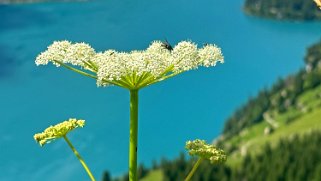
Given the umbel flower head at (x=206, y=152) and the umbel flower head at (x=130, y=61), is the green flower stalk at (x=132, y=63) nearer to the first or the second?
the umbel flower head at (x=130, y=61)

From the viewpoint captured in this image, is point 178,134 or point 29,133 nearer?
point 29,133

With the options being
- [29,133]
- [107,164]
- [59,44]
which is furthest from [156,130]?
[59,44]

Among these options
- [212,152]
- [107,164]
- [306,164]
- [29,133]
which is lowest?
[212,152]

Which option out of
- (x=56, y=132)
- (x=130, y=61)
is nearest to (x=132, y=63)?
(x=130, y=61)

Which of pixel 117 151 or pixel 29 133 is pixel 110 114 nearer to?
pixel 117 151

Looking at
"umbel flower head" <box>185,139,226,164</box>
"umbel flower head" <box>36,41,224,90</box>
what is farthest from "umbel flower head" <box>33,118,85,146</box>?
"umbel flower head" <box>185,139,226,164</box>

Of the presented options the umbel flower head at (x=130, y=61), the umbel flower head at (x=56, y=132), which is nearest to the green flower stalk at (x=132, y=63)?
the umbel flower head at (x=130, y=61)

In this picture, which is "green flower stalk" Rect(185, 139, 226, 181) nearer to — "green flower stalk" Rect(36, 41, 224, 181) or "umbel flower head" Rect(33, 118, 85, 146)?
"green flower stalk" Rect(36, 41, 224, 181)

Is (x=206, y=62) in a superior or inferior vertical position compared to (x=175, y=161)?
inferior
